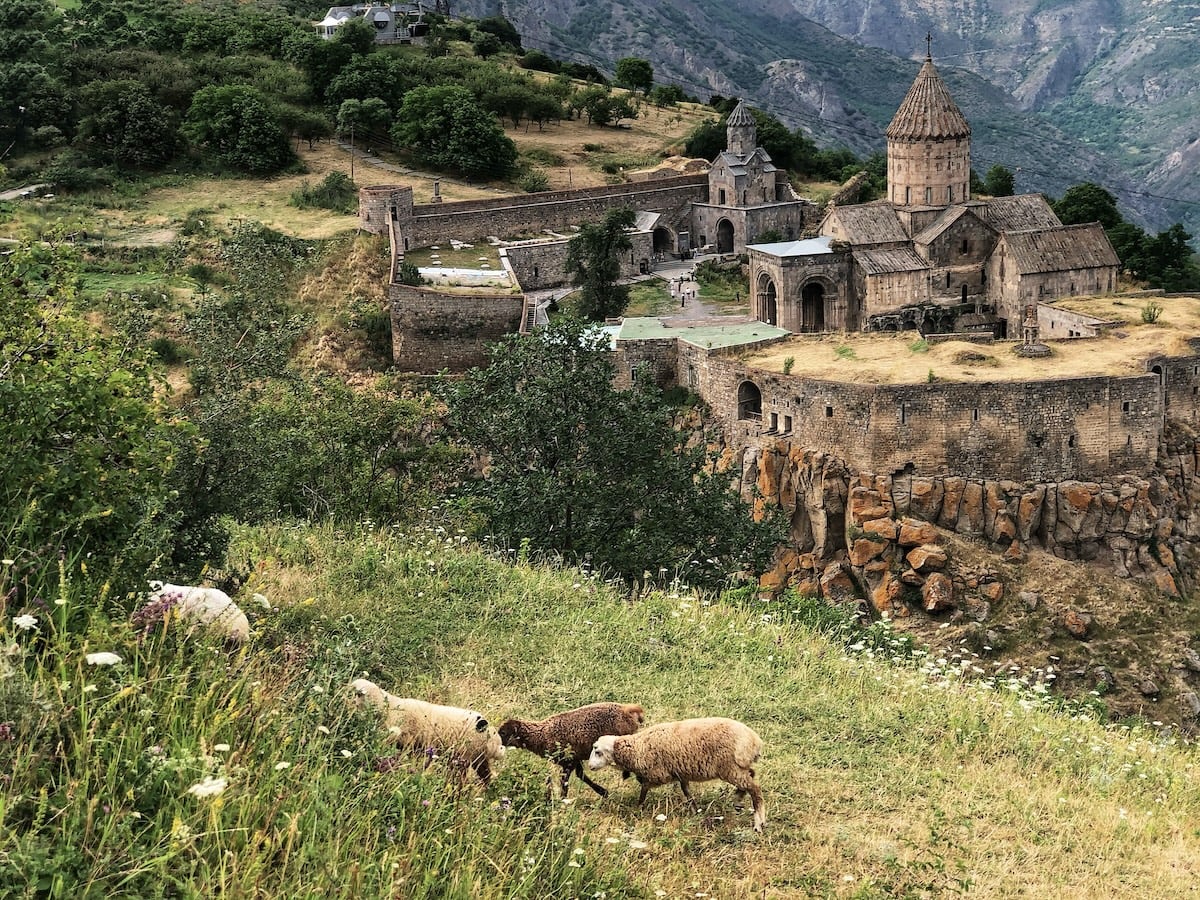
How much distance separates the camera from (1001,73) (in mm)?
140125

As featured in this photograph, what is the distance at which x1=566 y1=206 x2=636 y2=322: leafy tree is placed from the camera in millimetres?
32812

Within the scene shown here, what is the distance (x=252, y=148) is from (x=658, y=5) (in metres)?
80.6

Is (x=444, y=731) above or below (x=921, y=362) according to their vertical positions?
above

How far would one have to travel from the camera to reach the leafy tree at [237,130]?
41875 mm

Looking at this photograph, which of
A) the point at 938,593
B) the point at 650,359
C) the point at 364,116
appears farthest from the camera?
the point at 364,116

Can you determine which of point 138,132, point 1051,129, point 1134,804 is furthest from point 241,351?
point 1051,129

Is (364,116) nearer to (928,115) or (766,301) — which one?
(766,301)

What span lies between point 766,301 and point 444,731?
2884 cm

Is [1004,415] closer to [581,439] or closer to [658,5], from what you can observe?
[581,439]

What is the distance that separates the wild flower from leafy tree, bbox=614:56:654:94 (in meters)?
58.6

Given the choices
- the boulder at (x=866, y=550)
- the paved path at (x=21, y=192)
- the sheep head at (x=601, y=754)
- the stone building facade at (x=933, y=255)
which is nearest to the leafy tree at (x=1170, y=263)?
the stone building facade at (x=933, y=255)

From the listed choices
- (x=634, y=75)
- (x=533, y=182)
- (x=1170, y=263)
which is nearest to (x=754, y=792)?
(x=1170, y=263)

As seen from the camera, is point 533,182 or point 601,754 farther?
point 533,182

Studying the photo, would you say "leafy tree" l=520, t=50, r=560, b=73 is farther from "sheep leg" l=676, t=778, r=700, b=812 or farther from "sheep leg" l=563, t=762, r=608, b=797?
"sheep leg" l=676, t=778, r=700, b=812
